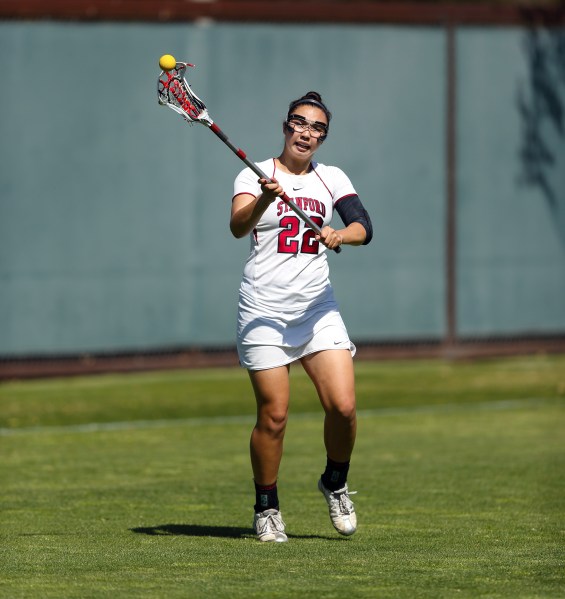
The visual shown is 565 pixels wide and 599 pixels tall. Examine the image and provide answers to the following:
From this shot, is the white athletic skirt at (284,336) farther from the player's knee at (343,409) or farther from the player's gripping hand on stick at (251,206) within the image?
the player's gripping hand on stick at (251,206)

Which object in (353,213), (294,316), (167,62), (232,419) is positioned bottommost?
(232,419)

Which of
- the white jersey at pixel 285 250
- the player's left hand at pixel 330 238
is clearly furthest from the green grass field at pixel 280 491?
the player's left hand at pixel 330 238

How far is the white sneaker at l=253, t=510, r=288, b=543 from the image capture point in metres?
8.31

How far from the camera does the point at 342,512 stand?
8.42m

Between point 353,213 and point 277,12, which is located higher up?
point 277,12

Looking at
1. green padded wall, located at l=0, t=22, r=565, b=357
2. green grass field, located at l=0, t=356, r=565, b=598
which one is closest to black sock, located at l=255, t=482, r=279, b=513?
green grass field, located at l=0, t=356, r=565, b=598

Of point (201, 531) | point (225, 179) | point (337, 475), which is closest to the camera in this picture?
Result: point (337, 475)

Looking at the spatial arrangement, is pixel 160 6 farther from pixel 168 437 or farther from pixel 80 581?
pixel 80 581

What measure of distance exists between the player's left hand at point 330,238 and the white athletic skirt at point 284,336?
21.3 inches

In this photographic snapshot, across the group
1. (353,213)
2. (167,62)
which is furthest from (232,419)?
(167,62)

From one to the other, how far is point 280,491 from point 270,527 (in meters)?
2.01

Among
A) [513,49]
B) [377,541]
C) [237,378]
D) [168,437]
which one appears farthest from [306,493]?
[513,49]

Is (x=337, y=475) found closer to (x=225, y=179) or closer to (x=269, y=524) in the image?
(x=269, y=524)

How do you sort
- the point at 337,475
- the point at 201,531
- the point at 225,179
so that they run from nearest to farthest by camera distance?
1. the point at 337,475
2. the point at 201,531
3. the point at 225,179
